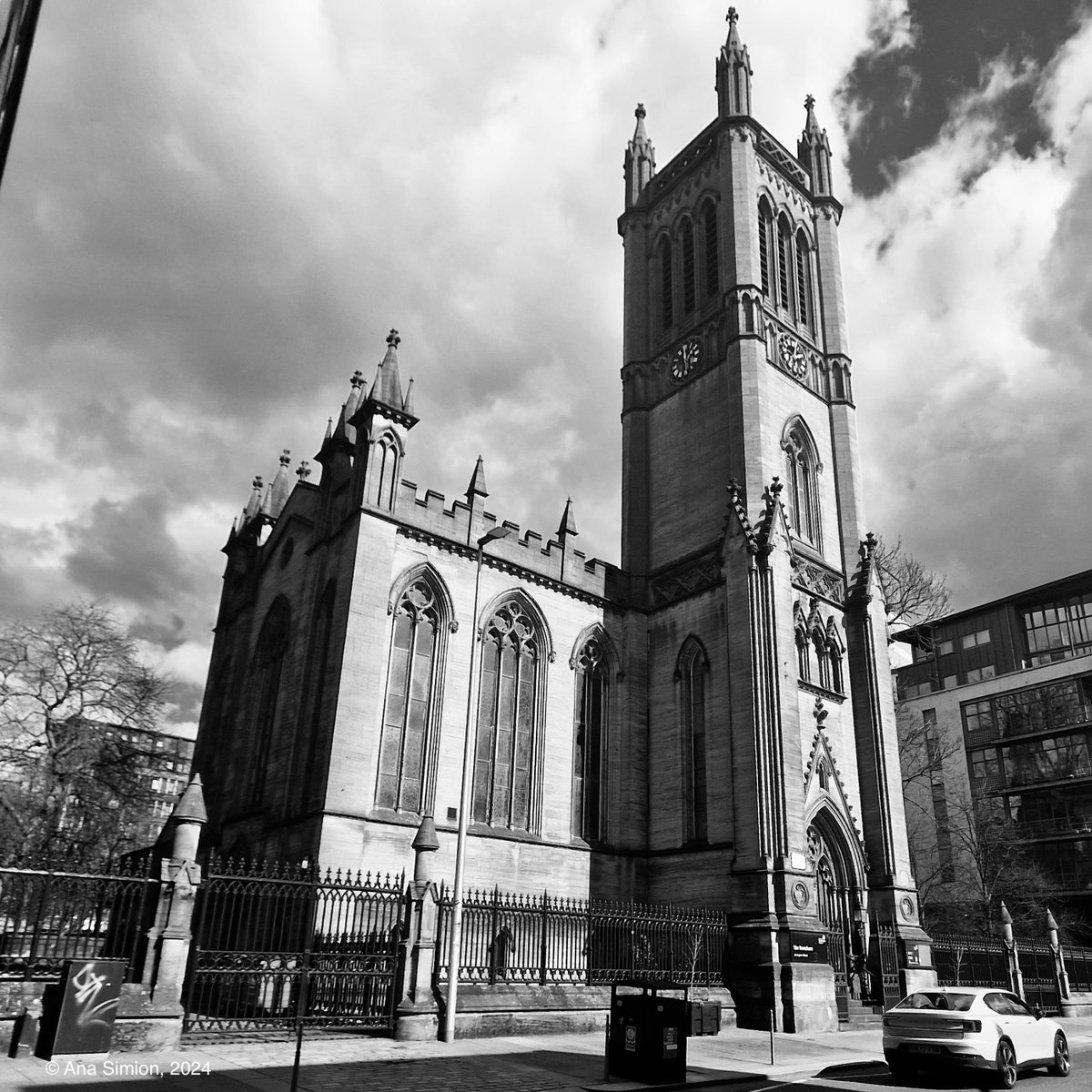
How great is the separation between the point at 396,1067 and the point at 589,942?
7.67 meters

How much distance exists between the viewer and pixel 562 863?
86.0 feet

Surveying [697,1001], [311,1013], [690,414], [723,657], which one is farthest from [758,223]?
[311,1013]

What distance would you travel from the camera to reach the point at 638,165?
140ft

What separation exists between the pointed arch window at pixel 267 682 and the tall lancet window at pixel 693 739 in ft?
40.0

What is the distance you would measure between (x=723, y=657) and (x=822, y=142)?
27.1 metres

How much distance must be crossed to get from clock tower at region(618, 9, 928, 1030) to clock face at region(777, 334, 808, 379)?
0.11 meters

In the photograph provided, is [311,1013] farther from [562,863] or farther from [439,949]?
[562,863]

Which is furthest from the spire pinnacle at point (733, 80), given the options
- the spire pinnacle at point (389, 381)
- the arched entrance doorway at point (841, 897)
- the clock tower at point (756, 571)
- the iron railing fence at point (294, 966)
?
the iron railing fence at point (294, 966)

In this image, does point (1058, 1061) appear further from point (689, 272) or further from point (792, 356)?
point (689, 272)

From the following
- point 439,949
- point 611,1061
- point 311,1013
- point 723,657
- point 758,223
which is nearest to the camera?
point 611,1061

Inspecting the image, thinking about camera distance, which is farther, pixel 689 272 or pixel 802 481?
pixel 689 272

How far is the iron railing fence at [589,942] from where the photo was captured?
19.2 meters

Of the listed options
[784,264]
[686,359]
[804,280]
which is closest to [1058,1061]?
[686,359]

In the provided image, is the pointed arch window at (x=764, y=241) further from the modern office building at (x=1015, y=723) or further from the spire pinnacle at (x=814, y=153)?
the modern office building at (x=1015, y=723)
